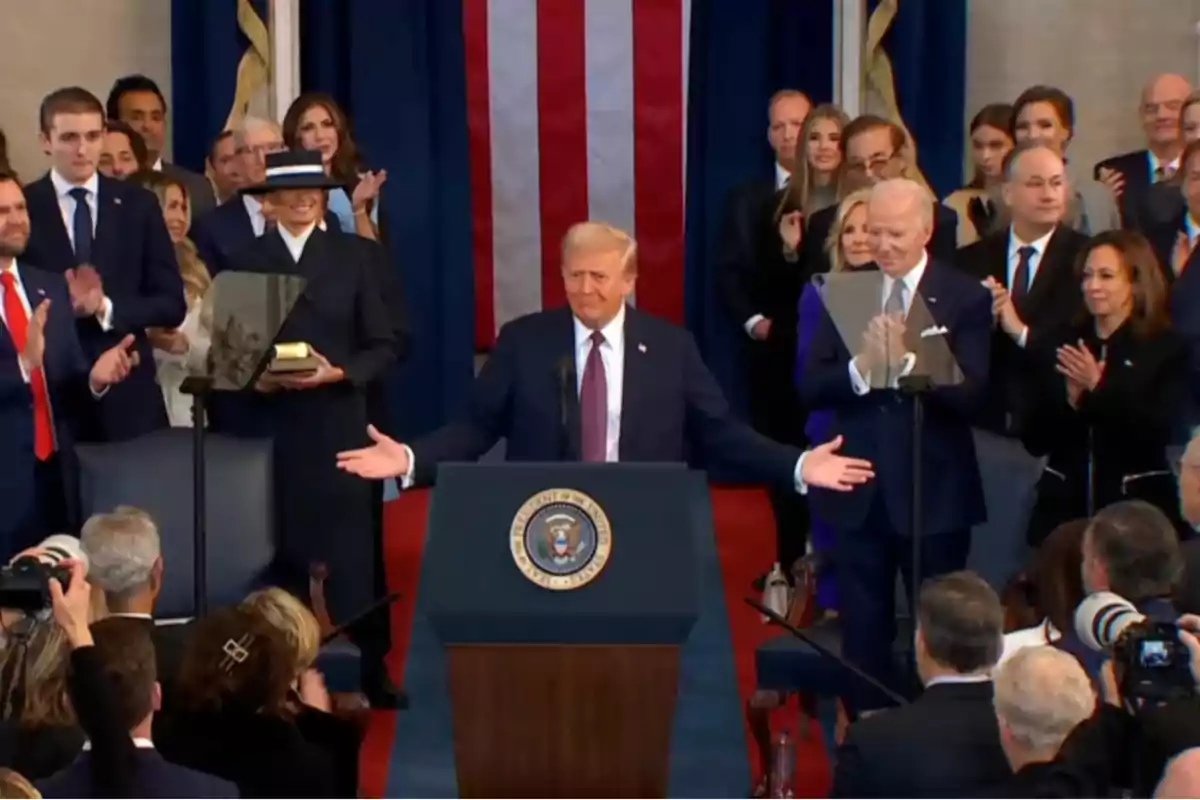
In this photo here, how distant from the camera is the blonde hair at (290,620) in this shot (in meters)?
3.92

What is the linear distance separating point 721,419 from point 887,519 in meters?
0.50

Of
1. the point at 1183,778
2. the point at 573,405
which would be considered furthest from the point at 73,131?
the point at 1183,778

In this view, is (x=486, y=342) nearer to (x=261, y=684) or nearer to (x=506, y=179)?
(x=506, y=179)

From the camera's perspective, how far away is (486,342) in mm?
9203

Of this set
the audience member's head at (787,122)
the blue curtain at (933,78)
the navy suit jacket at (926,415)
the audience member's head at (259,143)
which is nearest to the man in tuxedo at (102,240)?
the audience member's head at (259,143)

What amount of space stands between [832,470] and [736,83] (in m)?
4.18

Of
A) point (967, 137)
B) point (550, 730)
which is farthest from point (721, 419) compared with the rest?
point (967, 137)

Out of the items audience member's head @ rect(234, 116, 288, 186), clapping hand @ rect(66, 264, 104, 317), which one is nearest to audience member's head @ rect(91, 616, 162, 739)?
clapping hand @ rect(66, 264, 104, 317)

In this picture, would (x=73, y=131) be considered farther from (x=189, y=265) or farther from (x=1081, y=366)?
(x=1081, y=366)

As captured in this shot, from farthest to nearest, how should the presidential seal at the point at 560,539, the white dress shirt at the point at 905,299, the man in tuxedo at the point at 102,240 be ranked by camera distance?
the man in tuxedo at the point at 102,240
the white dress shirt at the point at 905,299
the presidential seal at the point at 560,539

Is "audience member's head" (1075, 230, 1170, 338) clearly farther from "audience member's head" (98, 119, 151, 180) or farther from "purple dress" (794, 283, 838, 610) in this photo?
"audience member's head" (98, 119, 151, 180)

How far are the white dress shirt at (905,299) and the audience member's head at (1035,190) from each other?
0.78 metres

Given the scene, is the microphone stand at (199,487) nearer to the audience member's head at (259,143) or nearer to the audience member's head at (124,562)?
the audience member's head at (124,562)

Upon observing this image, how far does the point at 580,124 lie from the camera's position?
909cm
